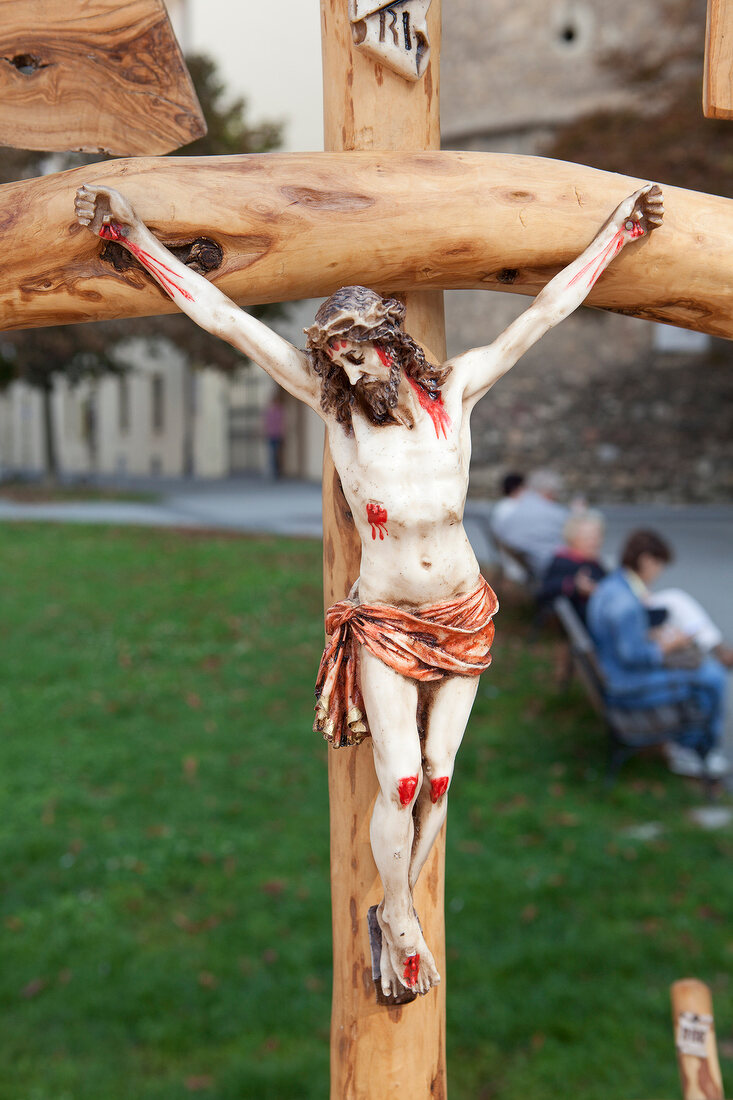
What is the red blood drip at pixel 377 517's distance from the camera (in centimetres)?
206

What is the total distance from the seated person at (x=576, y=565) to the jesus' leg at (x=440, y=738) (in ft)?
18.4

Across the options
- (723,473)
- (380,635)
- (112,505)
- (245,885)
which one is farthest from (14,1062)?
(723,473)

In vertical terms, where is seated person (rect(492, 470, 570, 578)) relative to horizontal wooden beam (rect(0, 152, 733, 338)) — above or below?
above

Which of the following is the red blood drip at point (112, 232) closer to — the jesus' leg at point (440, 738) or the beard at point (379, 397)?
the beard at point (379, 397)

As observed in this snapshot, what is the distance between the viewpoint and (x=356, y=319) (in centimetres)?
193

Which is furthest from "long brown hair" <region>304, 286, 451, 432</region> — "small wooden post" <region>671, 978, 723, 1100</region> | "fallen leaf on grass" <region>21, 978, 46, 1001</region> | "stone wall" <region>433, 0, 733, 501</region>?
"stone wall" <region>433, 0, 733, 501</region>

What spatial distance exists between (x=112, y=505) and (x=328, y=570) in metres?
15.1

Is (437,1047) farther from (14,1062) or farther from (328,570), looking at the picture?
(14,1062)

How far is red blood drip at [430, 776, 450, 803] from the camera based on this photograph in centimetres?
213

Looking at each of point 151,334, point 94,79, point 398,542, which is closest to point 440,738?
point 398,542

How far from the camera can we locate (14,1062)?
13.2ft

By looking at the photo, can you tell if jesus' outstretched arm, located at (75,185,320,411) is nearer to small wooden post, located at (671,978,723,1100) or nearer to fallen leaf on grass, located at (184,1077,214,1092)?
small wooden post, located at (671,978,723,1100)

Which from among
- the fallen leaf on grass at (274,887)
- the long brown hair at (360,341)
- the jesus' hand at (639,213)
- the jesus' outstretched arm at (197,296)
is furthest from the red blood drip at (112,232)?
the fallen leaf on grass at (274,887)

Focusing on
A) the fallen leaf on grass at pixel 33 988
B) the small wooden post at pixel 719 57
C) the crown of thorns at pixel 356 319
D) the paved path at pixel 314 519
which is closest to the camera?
the crown of thorns at pixel 356 319
